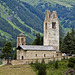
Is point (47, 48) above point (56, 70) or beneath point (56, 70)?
above

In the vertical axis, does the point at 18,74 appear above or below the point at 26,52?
below

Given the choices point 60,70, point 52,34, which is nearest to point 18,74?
point 60,70

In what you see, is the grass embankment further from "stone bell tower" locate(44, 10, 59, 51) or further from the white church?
"stone bell tower" locate(44, 10, 59, 51)

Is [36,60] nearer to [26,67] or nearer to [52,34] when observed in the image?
[26,67]

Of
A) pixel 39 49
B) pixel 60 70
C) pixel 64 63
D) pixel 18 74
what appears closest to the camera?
pixel 18 74

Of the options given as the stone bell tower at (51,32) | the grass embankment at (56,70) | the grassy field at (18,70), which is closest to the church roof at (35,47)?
the stone bell tower at (51,32)

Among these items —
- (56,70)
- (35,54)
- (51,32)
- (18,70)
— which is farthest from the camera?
(51,32)

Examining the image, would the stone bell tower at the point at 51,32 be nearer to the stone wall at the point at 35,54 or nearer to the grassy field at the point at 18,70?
the stone wall at the point at 35,54

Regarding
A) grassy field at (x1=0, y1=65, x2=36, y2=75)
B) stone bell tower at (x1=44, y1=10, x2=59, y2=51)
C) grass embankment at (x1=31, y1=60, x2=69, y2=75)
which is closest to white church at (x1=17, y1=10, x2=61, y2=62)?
stone bell tower at (x1=44, y1=10, x2=59, y2=51)

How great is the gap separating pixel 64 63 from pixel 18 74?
15.6 metres

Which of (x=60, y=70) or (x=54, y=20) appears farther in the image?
(x=54, y=20)

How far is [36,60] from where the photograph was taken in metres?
69.1

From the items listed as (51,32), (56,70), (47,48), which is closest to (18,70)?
(56,70)

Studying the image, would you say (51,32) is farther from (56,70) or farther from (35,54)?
(56,70)
